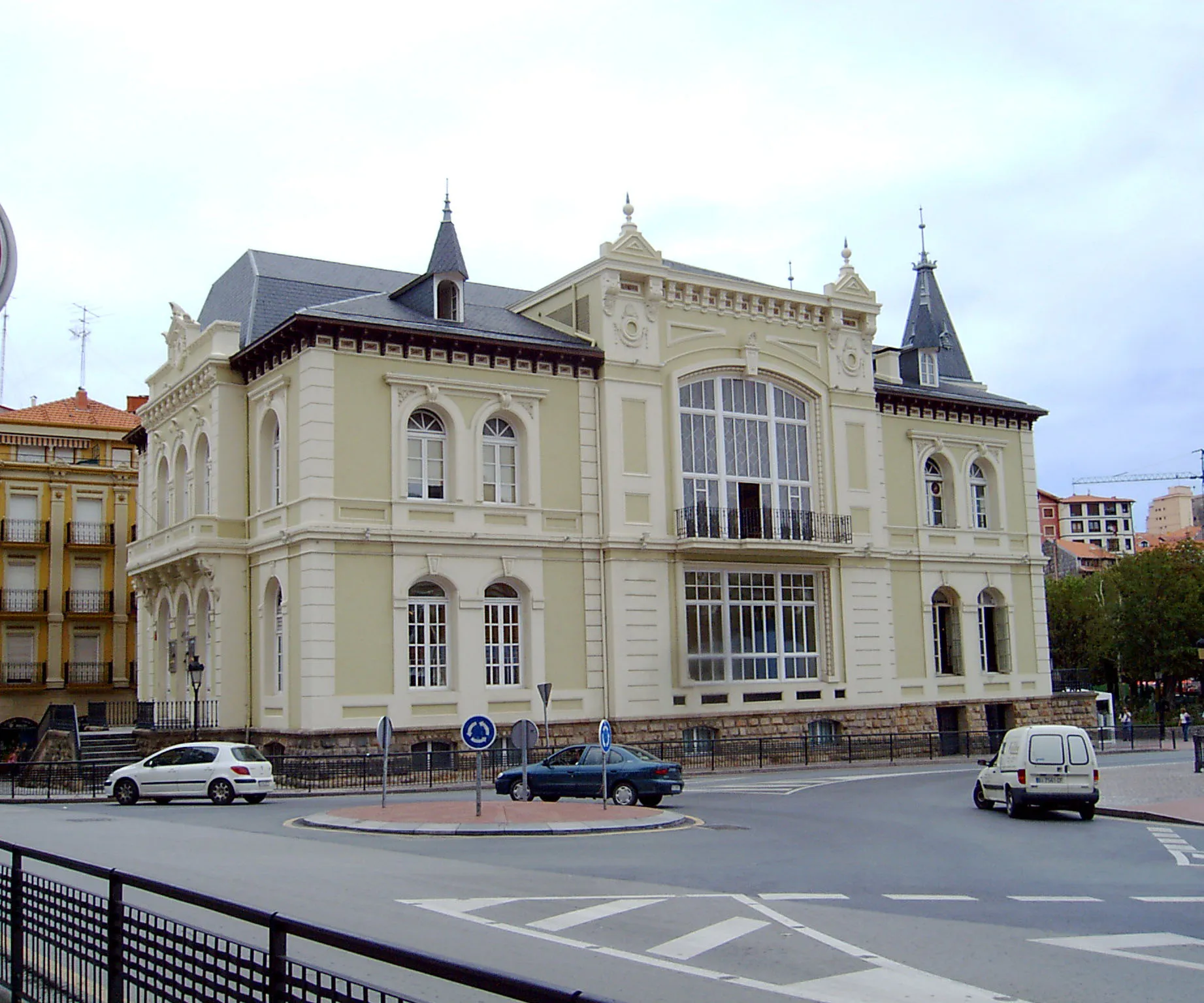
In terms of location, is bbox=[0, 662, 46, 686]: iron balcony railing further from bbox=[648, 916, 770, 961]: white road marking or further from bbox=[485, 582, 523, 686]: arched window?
bbox=[648, 916, 770, 961]: white road marking

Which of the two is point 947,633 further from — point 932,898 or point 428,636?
point 932,898

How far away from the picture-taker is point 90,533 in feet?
178

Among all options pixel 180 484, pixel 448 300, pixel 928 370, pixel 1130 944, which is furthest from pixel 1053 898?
pixel 928 370

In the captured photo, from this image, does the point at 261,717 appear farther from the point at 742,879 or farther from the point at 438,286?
the point at 742,879

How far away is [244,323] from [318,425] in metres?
6.41

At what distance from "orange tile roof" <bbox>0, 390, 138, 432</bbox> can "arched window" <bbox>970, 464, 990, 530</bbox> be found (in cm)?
3338

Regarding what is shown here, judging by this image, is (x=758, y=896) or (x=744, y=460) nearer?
(x=758, y=896)

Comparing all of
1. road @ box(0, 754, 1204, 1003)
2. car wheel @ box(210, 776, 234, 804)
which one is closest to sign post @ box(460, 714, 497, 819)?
road @ box(0, 754, 1204, 1003)

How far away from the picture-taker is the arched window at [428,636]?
33.5 m

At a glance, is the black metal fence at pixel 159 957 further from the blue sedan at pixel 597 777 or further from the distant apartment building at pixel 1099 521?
the distant apartment building at pixel 1099 521

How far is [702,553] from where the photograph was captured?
3731cm

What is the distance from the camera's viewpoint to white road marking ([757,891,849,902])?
12648 millimetres

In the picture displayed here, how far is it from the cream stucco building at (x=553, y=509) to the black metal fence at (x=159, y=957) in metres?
25.1

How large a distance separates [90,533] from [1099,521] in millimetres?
148913
